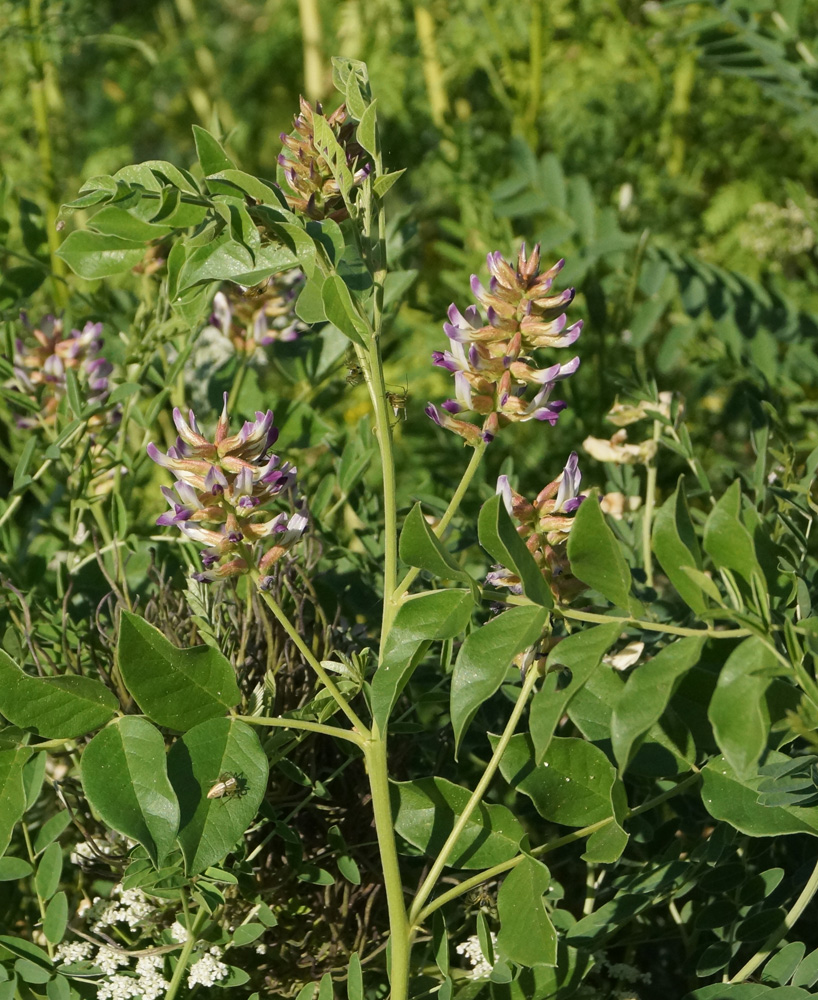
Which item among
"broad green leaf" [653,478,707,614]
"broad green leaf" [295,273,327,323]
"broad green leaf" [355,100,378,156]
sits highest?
"broad green leaf" [355,100,378,156]

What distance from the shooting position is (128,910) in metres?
0.63

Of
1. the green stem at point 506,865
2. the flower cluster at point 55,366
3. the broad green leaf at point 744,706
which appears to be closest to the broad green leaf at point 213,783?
the green stem at point 506,865

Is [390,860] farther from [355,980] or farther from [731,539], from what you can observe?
[731,539]

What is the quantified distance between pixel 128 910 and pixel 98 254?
375 mm

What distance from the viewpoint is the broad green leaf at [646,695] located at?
42 centimetres

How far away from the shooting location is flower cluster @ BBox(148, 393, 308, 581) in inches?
→ 20.0

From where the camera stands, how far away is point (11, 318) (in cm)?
82

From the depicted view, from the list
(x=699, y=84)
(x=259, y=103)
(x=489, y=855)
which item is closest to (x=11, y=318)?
(x=489, y=855)

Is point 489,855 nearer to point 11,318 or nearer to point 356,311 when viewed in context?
point 356,311

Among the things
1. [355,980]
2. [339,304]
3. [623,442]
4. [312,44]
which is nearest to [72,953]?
[355,980]

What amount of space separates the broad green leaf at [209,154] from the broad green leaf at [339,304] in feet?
0.32

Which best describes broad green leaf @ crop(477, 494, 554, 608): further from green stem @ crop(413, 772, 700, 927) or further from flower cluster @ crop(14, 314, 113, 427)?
flower cluster @ crop(14, 314, 113, 427)

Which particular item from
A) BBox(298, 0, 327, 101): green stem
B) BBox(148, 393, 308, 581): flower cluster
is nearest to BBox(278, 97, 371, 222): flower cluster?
BBox(148, 393, 308, 581): flower cluster

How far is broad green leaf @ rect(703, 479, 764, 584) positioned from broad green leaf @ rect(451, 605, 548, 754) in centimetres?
8
